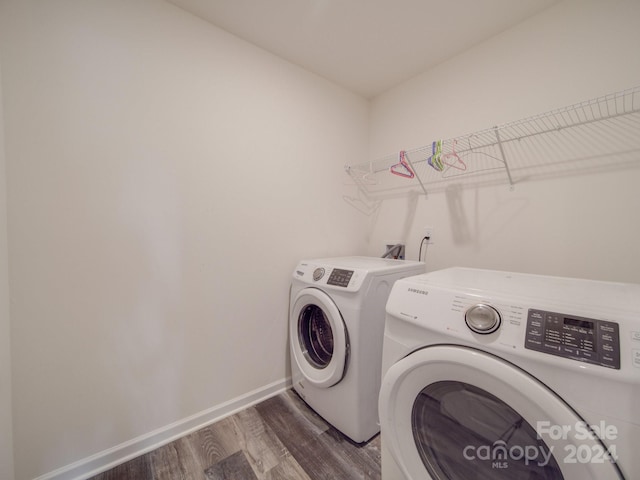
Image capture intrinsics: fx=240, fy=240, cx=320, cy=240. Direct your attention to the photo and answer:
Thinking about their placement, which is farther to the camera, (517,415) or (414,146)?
(414,146)

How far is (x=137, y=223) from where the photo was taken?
1.16 metres

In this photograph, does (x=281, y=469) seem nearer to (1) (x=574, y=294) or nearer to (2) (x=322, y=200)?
(1) (x=574, y=294)

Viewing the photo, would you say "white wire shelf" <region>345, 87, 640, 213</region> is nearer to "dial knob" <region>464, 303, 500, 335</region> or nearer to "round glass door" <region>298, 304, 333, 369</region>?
"dial knob" <region>464, 303, 500, 335</region>

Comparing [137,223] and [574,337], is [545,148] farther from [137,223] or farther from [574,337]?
[137,223]

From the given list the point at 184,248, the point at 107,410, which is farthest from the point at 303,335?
the point at 107,410

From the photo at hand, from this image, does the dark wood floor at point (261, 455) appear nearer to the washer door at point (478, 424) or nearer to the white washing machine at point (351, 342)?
the white washing machine at point (351, 342)

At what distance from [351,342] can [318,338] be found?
0.40 m

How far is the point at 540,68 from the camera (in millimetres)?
1253

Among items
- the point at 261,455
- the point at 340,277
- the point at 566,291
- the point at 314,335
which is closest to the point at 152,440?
the point at 261,455

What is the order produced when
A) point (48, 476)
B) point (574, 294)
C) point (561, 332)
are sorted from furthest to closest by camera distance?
point (48, 476), point (574, 294), point (561, 332)

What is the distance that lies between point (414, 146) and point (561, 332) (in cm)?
154

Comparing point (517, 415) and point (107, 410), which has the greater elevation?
point (517, 415)

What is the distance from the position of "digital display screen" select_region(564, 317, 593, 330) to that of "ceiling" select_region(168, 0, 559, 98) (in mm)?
1530

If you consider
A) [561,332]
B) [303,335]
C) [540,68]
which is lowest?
[303,335]
